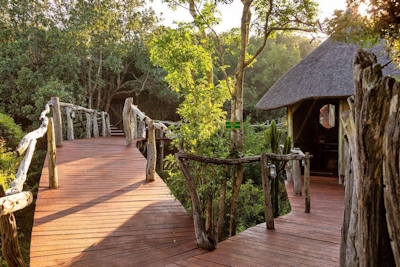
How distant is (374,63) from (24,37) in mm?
14931

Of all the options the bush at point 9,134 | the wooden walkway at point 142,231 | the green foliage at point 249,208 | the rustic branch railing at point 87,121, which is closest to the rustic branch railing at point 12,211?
the wooden walkway at point 142,231

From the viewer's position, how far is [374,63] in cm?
210

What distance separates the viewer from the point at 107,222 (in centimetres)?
410

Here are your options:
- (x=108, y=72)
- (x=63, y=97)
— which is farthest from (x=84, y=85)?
(x=63, y=97)

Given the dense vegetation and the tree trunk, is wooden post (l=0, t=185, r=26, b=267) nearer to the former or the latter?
the tree trunk

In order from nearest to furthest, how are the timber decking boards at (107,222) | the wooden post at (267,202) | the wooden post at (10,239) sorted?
the wooden post at (10,239), the timber decking boards at (107,222), the wooden post at (267,202)

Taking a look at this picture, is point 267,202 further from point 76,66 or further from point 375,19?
point 76,66

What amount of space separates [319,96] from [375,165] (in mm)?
5516

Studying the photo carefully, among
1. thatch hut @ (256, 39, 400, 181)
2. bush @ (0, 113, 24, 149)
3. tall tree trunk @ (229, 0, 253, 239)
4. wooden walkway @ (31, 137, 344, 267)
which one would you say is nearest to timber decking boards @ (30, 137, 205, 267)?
wooden walkway @ (31, 137, 344, 267)

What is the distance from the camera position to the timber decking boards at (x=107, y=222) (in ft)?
10.9

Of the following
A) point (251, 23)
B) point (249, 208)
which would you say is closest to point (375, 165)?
point (251, 23)

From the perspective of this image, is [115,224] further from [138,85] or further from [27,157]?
[138,85]

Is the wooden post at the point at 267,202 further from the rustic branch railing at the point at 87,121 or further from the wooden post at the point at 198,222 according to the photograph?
the rustic branch railing at the point at 87,121

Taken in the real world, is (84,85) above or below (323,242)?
above
